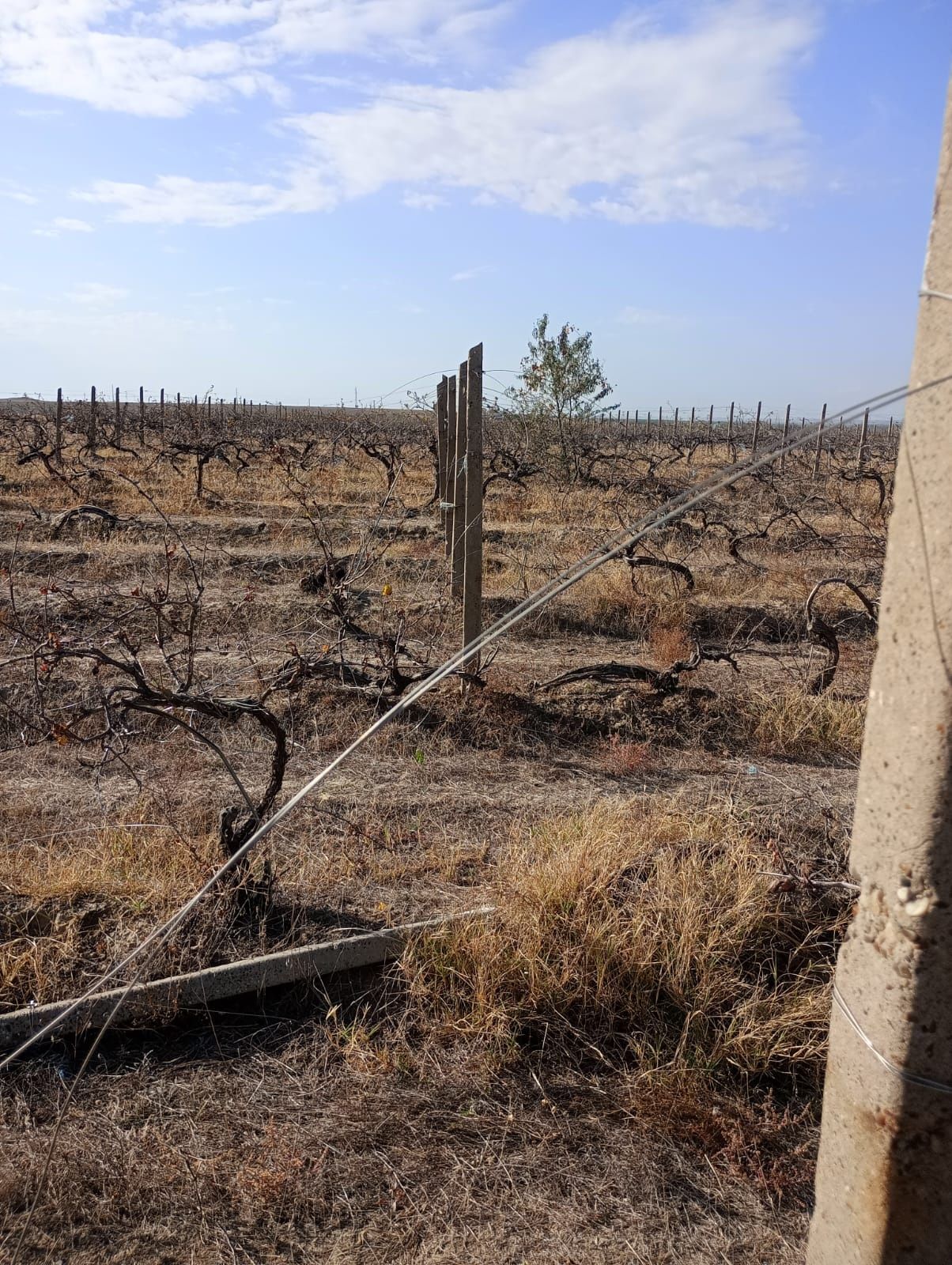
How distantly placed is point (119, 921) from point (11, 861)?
0.75 metres

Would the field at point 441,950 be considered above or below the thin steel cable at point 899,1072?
below

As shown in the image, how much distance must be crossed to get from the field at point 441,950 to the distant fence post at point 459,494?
1.22m

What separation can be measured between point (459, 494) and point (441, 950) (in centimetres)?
482

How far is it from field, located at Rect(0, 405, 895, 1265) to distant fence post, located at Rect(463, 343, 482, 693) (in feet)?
1.45

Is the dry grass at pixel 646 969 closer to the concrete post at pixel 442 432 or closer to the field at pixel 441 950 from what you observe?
the field at pixel 441 950

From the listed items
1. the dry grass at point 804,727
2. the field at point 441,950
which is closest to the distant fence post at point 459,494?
the field at point 441,950

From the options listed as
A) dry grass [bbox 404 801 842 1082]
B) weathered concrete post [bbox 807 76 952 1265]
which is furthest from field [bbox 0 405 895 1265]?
weathered concrete post [bbox 807 76 952 1265]

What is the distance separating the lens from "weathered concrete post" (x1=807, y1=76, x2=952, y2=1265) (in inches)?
56.5

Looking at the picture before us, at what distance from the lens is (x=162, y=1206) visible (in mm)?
2363

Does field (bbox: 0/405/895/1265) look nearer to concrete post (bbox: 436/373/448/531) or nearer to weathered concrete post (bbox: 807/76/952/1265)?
weathered concrete post (bbox: 807/76/952/1265)

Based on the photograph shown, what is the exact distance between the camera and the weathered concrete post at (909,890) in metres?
1.43

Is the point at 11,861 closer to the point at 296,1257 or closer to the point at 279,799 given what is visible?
the point at 279,799

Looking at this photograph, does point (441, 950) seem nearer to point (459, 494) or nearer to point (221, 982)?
point (221, 982)

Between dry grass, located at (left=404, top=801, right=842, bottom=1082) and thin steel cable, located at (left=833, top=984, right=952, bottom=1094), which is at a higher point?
thin steel cable, located at (left=833, top=984, right=952, bottom=1094)
